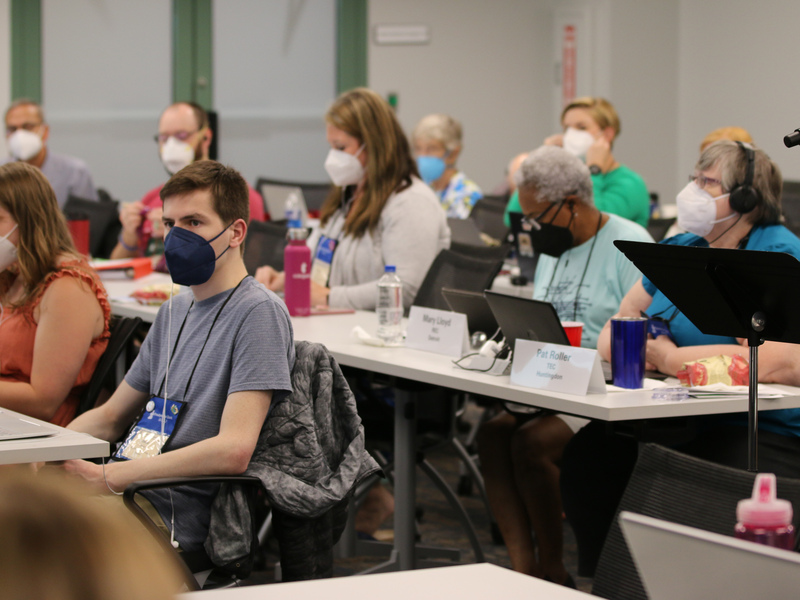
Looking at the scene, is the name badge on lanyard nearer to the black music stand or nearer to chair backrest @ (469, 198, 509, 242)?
chair backrest @ (469, 198, 509, 242)

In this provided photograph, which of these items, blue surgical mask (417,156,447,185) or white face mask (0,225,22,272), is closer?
white face mask (0,225,22,272)

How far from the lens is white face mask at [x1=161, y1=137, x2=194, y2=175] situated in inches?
192

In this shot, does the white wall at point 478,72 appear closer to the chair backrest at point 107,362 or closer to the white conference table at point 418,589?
the chair backrest at point 107,362

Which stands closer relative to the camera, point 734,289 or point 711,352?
point 734,289

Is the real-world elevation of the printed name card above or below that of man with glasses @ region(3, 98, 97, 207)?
below

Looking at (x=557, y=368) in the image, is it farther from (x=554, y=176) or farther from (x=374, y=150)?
(x=374, y=150)

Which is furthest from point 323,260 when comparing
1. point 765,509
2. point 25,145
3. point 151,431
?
point 25,145

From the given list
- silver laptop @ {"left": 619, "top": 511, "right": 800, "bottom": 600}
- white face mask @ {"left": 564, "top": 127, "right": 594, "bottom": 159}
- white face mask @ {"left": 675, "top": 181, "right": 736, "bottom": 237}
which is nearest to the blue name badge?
silver laptop @ {"left": 619, "top": 511, "right": 800, "bottom": 600}

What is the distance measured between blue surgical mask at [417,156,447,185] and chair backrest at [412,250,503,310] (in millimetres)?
2770

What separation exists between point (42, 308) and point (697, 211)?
5.74 feet

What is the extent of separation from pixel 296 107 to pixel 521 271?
17.3ft

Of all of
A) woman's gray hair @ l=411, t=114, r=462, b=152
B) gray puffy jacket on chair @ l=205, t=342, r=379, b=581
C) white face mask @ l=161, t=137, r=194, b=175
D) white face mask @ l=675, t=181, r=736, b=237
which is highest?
woman's gray hair @ l=411, t=114, r=462, b=152

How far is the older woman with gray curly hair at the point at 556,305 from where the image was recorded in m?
2.91

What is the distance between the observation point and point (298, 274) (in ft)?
10.9
